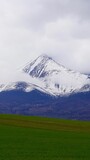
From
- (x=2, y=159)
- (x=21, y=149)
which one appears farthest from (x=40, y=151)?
(x=2, y=159)

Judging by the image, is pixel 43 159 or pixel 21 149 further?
pixel 21 149

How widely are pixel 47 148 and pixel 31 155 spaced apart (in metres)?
6.88

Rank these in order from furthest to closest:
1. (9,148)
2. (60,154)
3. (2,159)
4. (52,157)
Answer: (9,148)
(60,154)
(52,157)
(2,159)

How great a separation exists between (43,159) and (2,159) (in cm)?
354

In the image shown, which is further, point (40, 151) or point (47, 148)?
point (47, 148)

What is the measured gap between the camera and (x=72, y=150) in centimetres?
4412

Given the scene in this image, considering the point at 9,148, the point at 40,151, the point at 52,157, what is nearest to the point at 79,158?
the point at 52,157

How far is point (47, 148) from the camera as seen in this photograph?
4488 centimetres

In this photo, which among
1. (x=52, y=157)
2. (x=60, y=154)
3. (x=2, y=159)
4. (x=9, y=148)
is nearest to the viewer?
(x=2, y=159)

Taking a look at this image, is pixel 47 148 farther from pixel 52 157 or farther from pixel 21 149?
pixel 52 157

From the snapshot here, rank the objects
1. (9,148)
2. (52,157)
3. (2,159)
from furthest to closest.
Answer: (9,148), (52,157), (2,159)

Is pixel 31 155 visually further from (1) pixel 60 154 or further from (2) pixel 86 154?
(2) pixel 86 154

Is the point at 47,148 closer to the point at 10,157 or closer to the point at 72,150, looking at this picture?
the point at 72,150

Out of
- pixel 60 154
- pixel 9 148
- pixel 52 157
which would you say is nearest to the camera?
pixel 52 157
